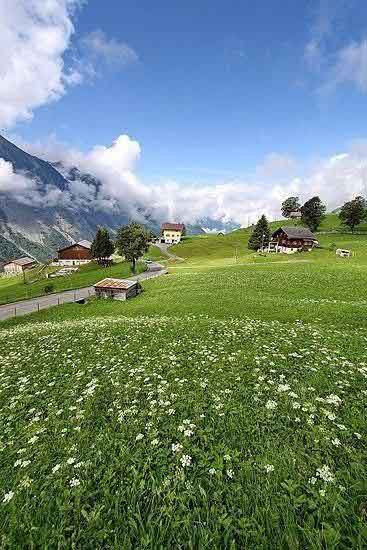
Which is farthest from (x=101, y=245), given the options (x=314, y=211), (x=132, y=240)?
(x=314, y=211)

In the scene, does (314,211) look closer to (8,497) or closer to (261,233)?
(261,233)

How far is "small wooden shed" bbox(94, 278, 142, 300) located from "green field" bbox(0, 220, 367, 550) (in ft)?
113

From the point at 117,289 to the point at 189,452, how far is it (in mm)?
47496

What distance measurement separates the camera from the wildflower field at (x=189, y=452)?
578 cm

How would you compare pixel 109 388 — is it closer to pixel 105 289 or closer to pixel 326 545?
pixel 326 545

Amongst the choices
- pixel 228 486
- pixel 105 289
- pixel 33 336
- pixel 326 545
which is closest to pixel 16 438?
pixel 228 486

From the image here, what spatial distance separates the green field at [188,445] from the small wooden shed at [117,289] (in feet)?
113

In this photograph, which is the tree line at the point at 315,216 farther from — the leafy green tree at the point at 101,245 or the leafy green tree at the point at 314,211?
the leafy green tree at the point at 101,245

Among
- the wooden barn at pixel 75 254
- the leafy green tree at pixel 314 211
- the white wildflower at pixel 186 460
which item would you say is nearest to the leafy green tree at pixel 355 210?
the leafy green tree at pixel 314 211

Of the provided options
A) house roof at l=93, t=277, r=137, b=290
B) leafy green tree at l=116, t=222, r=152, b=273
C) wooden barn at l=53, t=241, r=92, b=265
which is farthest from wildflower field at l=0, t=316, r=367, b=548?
wooden barn at l=53, t=241, r=92, b=265

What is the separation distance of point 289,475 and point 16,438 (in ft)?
27.8

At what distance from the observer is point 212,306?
33781 mm

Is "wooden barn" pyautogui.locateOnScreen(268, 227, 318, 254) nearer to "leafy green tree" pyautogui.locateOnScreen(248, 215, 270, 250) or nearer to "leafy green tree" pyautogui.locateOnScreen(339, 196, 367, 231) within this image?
"leafy green tree" pyautogui.locateOnScreen(248, 215, 270, 250)

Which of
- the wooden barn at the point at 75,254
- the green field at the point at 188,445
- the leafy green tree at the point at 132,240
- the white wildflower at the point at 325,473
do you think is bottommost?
the wooden barn at the point at 75,254
